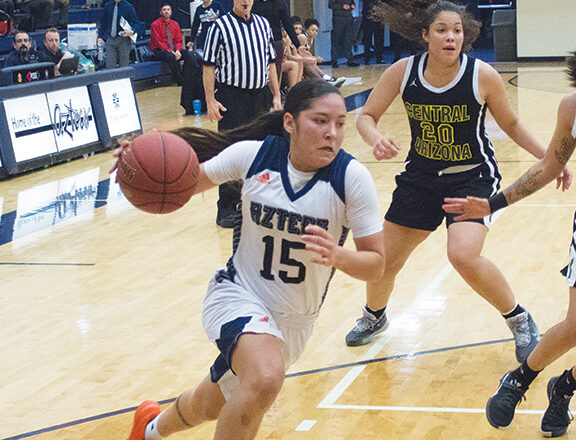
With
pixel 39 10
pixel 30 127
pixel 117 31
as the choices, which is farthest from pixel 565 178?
pixel 39 10

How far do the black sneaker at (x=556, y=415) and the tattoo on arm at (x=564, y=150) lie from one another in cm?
90

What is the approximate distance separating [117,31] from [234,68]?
10.3 metres

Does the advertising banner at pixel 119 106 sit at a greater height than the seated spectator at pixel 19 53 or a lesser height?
lesser

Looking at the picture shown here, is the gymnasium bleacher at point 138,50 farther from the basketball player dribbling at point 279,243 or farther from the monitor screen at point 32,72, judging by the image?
the basketball player dribbling at point 279,243

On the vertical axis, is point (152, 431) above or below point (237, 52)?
below

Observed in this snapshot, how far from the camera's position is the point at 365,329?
16.7 ft

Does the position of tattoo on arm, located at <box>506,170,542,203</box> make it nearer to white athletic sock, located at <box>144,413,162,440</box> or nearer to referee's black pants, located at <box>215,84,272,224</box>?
white athletic sock, located at <box>144,413,162,440</box>

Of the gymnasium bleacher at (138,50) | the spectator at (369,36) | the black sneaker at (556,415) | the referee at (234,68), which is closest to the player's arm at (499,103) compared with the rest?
the black sneaker at (556,415)

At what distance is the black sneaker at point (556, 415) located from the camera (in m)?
3.79

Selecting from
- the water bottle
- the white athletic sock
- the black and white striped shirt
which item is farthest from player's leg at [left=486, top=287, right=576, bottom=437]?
the water bottle

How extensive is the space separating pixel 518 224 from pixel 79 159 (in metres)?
5.93

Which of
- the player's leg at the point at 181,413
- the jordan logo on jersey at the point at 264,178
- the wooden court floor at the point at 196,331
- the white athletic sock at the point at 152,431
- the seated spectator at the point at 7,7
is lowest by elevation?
the wooden court floor at the point at 196,331

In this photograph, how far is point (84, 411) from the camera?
168 inches

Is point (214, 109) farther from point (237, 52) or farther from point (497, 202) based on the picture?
point (497, 202)
